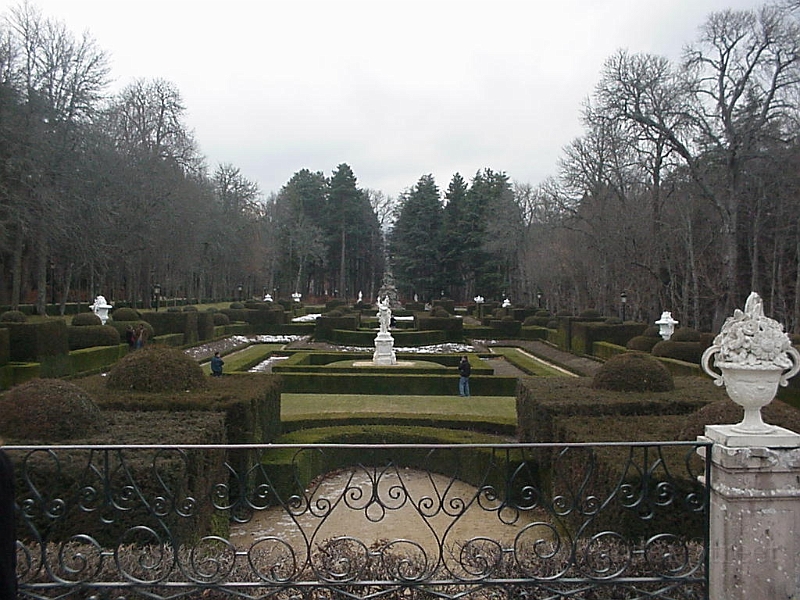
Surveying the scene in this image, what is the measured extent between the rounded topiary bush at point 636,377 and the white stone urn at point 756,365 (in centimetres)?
568

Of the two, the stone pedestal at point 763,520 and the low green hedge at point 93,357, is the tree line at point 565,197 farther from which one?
the stone pedestal at point 763,520

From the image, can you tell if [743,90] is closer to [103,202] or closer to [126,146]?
[103,202]

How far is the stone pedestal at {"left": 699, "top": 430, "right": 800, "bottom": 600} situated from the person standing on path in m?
13.0

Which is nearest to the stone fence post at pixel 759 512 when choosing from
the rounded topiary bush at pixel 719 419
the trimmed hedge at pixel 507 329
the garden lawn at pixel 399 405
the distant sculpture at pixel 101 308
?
the rounded topiary bush at pixel 719 419

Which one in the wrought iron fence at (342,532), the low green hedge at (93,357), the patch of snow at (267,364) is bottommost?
the patch of snow at (267,364)

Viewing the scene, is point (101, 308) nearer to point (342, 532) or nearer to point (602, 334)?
point (602, 334)

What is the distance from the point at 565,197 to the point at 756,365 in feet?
118

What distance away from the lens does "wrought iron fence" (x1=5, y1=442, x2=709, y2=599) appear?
3.60 m

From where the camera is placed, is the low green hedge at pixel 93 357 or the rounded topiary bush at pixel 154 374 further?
the low green hedge at pixel 93 357

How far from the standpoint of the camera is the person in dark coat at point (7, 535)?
2.33 m

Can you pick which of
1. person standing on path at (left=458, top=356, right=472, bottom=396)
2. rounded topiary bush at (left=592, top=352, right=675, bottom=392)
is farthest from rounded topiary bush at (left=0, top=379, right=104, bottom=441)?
person standing on path at (left=458, top=356, right=472, bottom=396)

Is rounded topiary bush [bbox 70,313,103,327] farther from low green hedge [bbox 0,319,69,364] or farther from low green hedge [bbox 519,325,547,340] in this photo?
low green hedge [bbox 519,325,547,340]

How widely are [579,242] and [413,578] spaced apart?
119 ft

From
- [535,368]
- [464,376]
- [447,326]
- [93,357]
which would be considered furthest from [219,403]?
[447,326]
